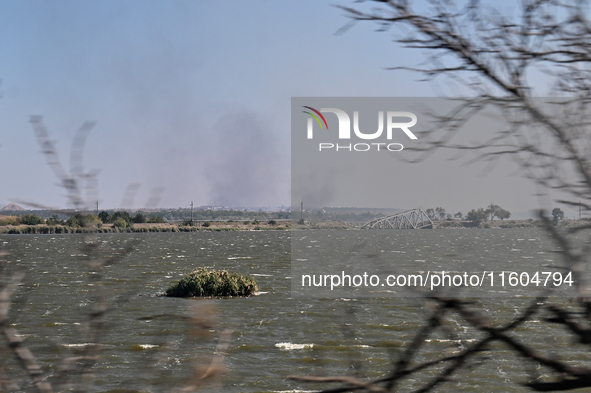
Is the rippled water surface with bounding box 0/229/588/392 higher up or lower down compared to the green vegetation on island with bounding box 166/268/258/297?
lower down

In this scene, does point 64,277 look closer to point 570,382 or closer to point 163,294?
point 163,294

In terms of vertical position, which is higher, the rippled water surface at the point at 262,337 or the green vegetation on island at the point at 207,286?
the green vegetation on island at the point at 207,286

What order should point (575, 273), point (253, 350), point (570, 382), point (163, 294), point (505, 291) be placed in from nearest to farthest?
point (570, 382)
point (575, 273)
point (253, 350)
point (163, 294)
point (505, 291)

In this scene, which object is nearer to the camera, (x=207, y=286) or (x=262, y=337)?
(x=262, y=337)

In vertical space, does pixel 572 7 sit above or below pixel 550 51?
above

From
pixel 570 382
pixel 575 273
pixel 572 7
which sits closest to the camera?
pixel 570 382

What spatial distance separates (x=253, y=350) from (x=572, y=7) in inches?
827

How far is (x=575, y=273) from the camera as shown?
1.73m

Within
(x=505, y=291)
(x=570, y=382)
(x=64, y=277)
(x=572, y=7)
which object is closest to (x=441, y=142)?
(x=572, y=7)

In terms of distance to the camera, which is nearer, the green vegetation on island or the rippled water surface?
the rippled water surface

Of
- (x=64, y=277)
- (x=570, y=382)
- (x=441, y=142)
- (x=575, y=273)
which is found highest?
(x=441, y=142)

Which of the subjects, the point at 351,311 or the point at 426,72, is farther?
the point at 351,311

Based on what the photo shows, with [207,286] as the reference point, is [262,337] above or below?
below

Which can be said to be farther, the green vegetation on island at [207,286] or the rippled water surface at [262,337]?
the green vegetation on island at [207,286]
